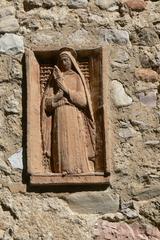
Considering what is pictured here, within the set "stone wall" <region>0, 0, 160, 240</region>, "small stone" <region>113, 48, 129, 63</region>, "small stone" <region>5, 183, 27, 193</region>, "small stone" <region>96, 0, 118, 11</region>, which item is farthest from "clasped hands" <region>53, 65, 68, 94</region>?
"small stone" <region>5, 183, 27, 193</region>

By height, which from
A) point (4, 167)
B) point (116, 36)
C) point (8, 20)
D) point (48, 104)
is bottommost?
point (4, 167)

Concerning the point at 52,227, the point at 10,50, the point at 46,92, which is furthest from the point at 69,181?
the point at 10,50

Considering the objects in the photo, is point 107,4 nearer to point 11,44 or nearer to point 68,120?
point 11,44

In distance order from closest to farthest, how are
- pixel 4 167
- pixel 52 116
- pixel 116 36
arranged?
Answer: pixel 4 167 < pixel 52 116 < pixel 116 36

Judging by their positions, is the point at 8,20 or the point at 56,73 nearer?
the point at 56,73

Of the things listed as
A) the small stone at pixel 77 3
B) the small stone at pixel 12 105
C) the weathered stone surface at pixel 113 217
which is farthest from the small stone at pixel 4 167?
the small stone at pixel 77 3

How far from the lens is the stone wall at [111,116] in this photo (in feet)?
11.4

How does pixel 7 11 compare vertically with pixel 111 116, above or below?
above

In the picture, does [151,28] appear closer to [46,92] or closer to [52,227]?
[46,92]

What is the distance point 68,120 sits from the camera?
362 centimetres

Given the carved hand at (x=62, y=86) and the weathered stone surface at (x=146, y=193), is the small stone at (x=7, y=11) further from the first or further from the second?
the weathered stone surface at (x=146, y=193)

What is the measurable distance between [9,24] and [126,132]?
81cm

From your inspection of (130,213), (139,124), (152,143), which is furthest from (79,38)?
(130,213)

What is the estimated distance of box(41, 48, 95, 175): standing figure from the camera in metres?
3.56
